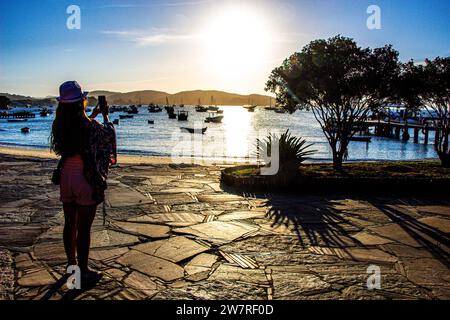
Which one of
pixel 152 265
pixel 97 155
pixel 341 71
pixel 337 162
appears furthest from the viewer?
pixel 337 162

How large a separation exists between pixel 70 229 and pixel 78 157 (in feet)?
2.33

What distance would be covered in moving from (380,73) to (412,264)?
763 cm

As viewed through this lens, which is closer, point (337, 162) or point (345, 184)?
point (345, 184)

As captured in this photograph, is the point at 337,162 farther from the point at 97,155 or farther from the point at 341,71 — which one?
the point at 97,155

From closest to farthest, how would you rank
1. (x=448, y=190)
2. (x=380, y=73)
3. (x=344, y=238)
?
(x=344, y=238)
(x=448, y=190)
(x=380, y=73)

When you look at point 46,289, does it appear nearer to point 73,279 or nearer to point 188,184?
point 73,279

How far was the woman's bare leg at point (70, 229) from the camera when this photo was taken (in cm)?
349

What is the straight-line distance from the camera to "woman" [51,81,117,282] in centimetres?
335

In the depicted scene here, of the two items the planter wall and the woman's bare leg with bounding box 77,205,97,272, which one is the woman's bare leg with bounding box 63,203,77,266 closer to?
the woman's bare leg with bounding box 77,205,97,272

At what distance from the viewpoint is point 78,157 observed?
133 inches

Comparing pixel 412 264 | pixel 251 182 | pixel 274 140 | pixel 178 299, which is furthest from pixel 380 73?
pixel 178 299

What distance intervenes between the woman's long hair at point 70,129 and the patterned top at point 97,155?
6 centimetres

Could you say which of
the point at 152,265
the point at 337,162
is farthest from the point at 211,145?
the point at 152,265

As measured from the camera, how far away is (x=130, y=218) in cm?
567
